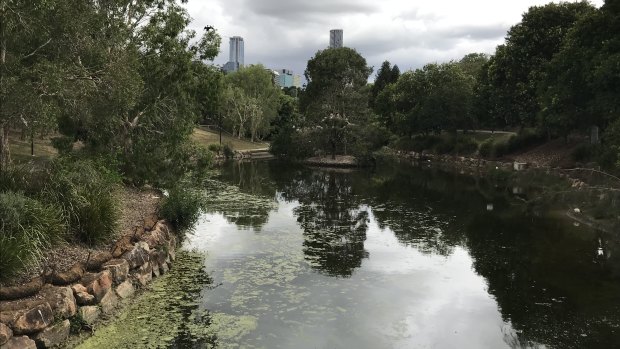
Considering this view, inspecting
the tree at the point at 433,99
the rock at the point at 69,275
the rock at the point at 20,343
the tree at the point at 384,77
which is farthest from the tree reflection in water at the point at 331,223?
the tree at the point at 384,77

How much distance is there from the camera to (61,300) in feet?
32.5

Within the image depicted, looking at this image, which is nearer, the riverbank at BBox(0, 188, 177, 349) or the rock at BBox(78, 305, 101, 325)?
the riverbank at BBox(0, 188, 177, 349)

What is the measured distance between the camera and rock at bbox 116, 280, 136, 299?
476 inches

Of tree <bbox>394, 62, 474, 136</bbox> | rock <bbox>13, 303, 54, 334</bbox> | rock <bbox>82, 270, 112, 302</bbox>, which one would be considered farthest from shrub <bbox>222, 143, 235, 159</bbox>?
rock <bbox>13, 303, 54, 334</bbox>

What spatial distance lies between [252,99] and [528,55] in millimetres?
39845

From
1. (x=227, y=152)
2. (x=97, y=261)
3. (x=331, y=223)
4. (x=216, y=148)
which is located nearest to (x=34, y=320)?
(x=97, y=261)

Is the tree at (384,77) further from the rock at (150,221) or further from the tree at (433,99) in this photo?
the rock at (150,221)

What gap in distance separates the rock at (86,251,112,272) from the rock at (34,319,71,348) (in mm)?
1937

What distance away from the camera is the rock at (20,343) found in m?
8.41

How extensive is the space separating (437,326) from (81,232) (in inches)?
361

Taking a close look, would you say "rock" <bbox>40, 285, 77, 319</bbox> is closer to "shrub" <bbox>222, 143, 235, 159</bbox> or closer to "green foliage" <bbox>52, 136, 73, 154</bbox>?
"green foliage" <bbox>52, 136, 73, 154</bbox>

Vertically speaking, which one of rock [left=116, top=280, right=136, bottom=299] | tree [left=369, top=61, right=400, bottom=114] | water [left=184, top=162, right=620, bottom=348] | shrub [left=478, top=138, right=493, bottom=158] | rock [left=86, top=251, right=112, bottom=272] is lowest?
water [left=184, top=162, right=620, bottom=348]

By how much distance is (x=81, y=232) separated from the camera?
12938 mm

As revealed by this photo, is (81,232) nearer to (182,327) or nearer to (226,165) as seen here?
(182,327)
